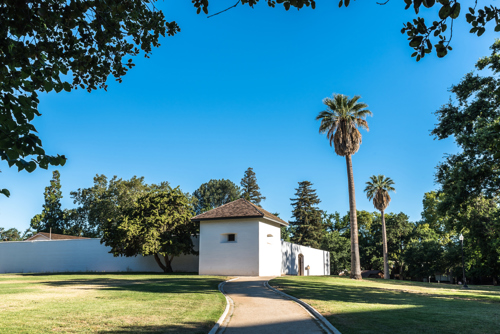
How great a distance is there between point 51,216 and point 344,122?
64.7 meters

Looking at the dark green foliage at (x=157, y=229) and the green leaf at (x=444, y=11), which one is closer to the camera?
the green leaf at (x=444, y=11)

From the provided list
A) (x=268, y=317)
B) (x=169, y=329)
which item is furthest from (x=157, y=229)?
(x=169, y=329)

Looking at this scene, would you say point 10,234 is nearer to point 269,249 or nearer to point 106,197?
point 106,197

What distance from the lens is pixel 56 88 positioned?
15.0 ft

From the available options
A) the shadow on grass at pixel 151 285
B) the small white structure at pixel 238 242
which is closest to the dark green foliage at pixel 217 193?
the small white structure at pixel 238 242

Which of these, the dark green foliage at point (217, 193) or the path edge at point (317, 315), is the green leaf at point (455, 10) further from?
the dark green foliage at point (217, 193)

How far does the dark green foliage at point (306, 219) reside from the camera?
63438 millimetres

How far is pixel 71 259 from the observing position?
37.9 metres

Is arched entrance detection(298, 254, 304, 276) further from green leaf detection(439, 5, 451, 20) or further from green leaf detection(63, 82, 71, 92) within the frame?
green leaf detection(439, 5, 451, 20)

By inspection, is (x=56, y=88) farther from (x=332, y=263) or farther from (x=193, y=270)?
(x=332, y=263)

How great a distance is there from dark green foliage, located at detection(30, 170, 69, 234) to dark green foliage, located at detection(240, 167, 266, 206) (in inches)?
1456

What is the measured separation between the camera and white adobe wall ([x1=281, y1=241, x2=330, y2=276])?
33.8m

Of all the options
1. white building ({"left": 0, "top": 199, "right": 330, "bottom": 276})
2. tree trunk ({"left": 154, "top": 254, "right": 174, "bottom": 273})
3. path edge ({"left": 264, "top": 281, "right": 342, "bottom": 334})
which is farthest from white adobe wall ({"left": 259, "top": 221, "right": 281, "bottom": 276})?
path edge ({"left": 264, "top": 281, "right": 342, "bottom": 334})

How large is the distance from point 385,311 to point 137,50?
10.2 meters
